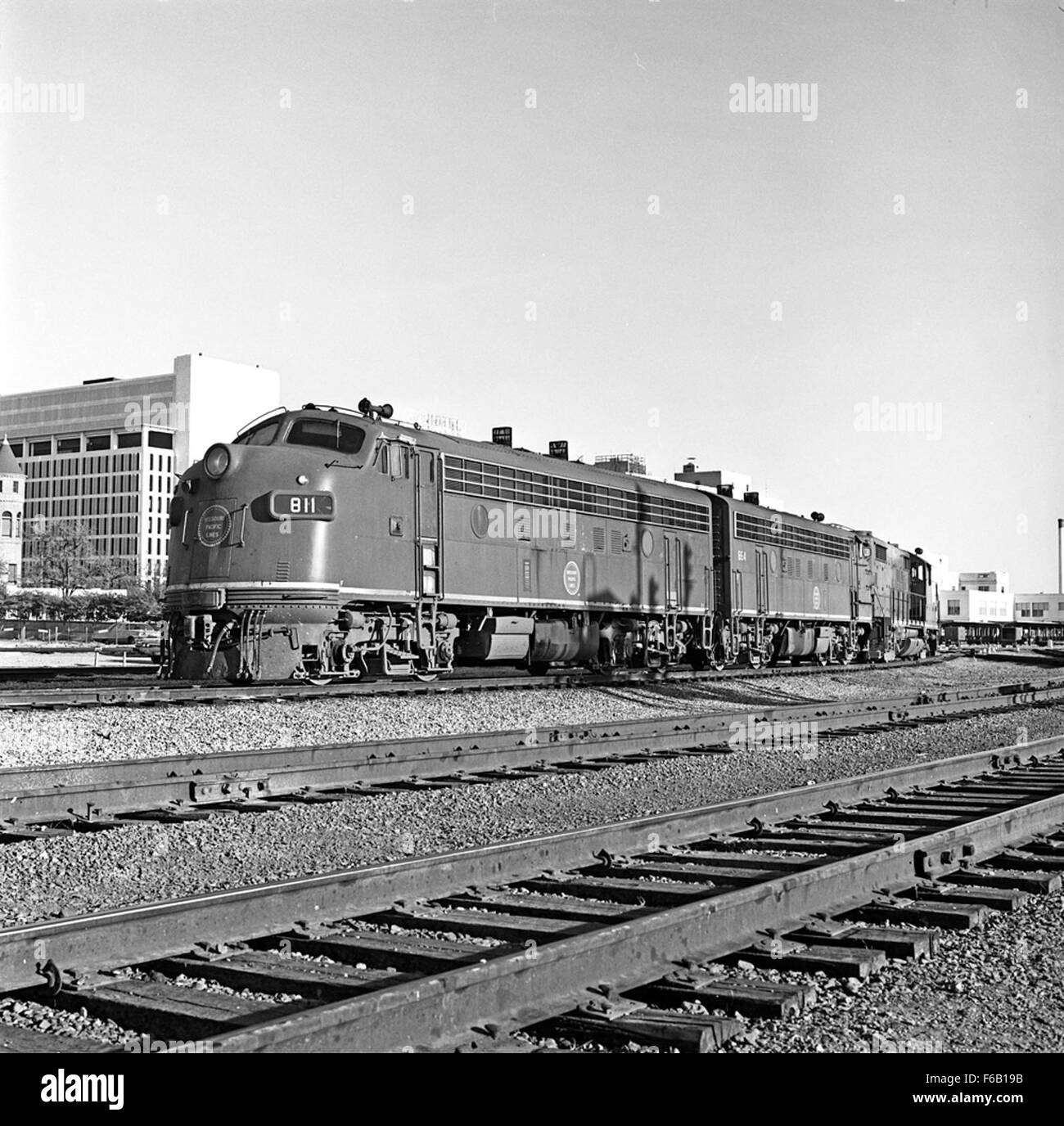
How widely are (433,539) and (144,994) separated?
1480cm

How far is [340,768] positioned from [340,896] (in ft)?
16.4

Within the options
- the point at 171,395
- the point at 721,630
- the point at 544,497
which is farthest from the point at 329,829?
the point at 171,395

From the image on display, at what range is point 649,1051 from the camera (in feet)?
14.5

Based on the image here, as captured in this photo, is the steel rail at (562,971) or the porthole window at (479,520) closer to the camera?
the steel rail at (562,971)

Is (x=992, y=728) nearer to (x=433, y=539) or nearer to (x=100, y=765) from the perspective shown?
(x=433, y=539)

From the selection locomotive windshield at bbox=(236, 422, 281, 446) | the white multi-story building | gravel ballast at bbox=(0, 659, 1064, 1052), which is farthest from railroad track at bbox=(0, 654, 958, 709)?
the white multi-story building

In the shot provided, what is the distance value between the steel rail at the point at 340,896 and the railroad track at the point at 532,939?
0.01m

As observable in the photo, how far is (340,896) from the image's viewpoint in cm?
623

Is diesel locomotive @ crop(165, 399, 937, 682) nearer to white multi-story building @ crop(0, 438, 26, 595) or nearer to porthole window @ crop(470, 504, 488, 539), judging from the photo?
porthole window @ crop(470, 504, 488, 539)

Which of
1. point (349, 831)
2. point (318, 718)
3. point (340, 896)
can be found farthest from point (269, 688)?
point (340, 896)

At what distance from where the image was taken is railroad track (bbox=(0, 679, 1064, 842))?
9.30 meters

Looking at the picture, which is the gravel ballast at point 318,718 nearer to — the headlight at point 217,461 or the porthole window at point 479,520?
the porthole window at point 479,520

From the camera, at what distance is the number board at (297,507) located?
17.3 metres

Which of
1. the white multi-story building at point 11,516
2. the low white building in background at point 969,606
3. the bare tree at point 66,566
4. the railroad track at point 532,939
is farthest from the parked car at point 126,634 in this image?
the low white building in background at point 969,606
